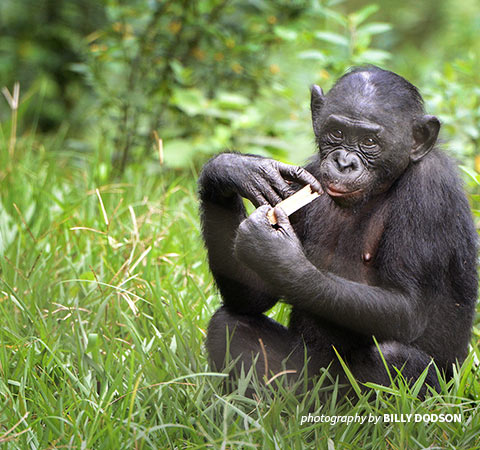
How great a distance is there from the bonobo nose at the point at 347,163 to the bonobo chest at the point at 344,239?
346 mm

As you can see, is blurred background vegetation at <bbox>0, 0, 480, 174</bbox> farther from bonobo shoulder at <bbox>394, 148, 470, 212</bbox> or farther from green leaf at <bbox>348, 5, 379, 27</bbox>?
bonobo shoulder at <bbox>394, 148, 470, 212</bbox>

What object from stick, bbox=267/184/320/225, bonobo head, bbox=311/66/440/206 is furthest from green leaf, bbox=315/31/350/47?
stick, bbox=267/184/320/225

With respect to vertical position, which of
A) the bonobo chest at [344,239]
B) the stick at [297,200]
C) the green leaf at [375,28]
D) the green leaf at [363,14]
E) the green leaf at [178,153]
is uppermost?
the green leaf at [363,14]

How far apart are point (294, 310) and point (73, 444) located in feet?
5.00

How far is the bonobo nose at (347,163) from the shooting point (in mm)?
3678

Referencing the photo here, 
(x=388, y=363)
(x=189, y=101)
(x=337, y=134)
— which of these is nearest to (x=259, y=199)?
(x=337, y=134)

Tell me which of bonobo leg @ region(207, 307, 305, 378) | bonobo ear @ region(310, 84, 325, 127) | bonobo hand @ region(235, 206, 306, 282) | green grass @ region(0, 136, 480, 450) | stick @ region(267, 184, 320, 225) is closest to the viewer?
green grass @ region(0, 136, 480, 450)

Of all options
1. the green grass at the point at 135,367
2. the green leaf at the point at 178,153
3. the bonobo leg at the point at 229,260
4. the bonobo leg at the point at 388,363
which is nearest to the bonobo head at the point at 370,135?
the bonobo leg at the point at 229,260

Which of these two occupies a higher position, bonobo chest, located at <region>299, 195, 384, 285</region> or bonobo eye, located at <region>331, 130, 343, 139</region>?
bonobo eye, located at <region>331, 130, 343, 139</region>

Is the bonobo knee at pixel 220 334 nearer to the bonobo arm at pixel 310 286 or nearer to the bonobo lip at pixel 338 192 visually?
the bonobo arm at pixel 310 286

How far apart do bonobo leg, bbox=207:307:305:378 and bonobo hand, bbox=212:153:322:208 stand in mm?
740

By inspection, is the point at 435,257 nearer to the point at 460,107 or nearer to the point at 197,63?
the point at 460,107

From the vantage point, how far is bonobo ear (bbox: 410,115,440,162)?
151 inches

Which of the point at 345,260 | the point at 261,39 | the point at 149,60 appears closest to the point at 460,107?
the point at 261,39
